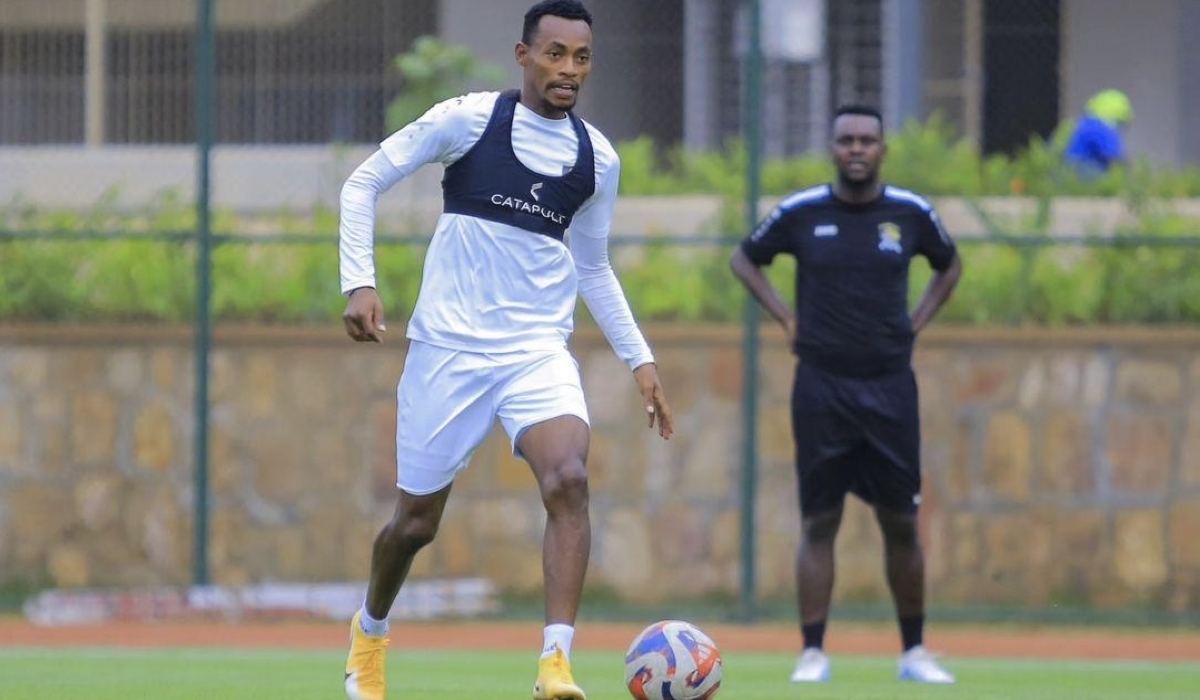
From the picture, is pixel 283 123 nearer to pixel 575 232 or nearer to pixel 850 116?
pixel 850 116

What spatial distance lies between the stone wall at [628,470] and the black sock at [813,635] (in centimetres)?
358

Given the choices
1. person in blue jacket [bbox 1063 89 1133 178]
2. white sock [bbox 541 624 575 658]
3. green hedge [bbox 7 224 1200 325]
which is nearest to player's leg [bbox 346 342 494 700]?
white sock [bbox 541 624 575 658]

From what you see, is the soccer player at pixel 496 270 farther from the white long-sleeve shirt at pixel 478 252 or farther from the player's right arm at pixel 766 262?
the player's right arm at pixel 766 262

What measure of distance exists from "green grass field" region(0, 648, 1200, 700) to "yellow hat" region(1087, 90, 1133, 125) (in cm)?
544

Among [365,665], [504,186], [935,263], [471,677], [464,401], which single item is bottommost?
[471,677]

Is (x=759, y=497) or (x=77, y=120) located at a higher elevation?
(x=77, y=120)

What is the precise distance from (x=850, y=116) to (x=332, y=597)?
504cm

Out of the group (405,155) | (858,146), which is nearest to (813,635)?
(858,146)

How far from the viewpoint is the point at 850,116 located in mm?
9344

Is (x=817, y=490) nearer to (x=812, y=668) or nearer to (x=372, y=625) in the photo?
(x=812, y=668)

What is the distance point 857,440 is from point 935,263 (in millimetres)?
920

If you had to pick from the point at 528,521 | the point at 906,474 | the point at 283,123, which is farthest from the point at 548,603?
the point at 283,123

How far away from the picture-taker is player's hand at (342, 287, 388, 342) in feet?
21.9

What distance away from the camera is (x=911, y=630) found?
9.40 metres
